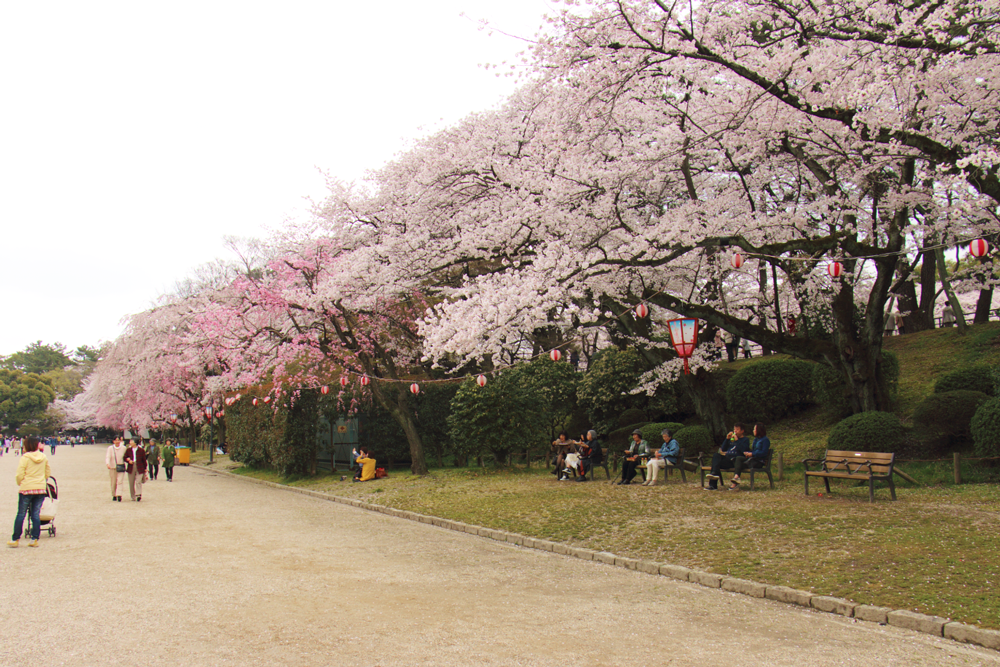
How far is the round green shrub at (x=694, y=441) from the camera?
17.5 m

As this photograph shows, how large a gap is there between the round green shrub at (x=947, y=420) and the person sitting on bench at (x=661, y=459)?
523cm

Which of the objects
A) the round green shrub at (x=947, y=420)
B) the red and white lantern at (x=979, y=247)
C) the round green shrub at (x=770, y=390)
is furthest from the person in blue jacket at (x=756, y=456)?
the round green shrub at (x=770, y=390)

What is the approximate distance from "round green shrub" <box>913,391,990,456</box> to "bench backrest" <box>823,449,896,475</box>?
11.6ft

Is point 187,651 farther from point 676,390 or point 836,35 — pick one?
point 676,390

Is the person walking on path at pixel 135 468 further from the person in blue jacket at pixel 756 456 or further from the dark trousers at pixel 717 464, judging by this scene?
the person in blue jacket at pixel 756 456

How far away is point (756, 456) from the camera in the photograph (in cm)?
1266

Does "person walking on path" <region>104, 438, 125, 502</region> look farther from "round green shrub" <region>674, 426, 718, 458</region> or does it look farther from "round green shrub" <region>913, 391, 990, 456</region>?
"round green shrub" <region>913, 391, 990, 456</region>

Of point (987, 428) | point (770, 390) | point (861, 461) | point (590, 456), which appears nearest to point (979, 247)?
point (861, 461)

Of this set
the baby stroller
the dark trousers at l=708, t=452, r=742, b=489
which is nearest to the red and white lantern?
the dark trousers at l=708, t=452, r=742, b=489

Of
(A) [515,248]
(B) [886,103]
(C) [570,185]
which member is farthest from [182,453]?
(B) [886,103]

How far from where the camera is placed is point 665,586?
705 centimetres

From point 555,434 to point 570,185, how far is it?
44.7 feet

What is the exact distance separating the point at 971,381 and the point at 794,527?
9760 mm

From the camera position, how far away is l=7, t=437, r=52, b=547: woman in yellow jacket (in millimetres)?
10180
